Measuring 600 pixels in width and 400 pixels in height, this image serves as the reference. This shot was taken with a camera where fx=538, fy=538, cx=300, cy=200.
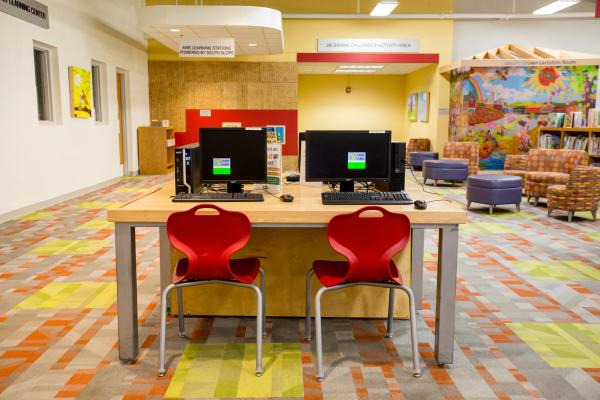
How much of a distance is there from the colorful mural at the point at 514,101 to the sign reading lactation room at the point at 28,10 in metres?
9.05

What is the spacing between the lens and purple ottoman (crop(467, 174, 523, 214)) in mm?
7703

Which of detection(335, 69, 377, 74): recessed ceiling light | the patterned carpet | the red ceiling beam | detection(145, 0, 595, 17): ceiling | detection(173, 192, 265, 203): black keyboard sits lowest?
the patterned carpet

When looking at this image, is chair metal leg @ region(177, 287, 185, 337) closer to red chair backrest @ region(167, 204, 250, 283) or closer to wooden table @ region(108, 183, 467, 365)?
wooden table @ region(108, 183, 467, 365)

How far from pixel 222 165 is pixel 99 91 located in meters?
8.09

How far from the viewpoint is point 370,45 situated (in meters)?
13.4

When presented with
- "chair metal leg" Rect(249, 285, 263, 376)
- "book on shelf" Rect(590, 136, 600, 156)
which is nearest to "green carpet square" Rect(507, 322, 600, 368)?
"chair metal leg" Rect(249, 285, 263, 376)

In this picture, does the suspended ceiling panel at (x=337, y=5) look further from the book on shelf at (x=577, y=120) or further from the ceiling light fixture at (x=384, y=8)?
the book on shelf at (x=577, y=120)

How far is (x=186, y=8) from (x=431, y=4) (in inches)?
263

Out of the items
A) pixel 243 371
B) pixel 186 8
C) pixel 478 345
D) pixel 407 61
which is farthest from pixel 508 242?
pixel 407 61

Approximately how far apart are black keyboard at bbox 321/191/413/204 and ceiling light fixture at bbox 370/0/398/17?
8906 mm

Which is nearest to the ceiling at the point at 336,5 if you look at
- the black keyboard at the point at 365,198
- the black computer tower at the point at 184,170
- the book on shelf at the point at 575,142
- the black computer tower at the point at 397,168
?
the book on shelf at the point at 575,142

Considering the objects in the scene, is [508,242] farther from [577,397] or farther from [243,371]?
[243,371]

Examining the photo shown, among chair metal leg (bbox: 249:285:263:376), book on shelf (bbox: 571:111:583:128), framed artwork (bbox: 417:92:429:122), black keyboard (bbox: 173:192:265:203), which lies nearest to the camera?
chair metal leg (bbox: 249:285:263:376)

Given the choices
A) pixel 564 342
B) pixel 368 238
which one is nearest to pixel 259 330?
pixel 368 238
